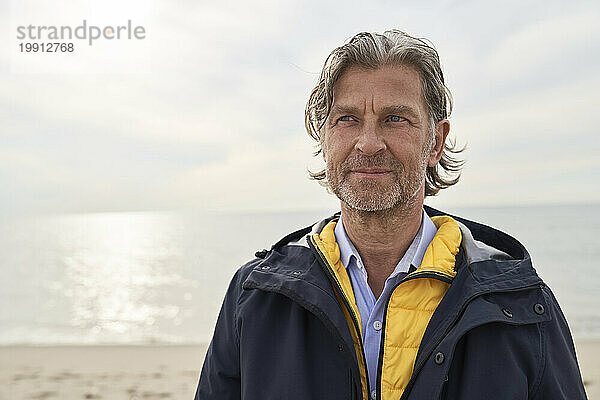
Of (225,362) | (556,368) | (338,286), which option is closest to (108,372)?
(225,362)

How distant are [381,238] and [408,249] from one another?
0.40 feet

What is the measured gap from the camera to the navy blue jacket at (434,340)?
184 centimetres

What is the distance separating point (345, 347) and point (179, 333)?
1327cm

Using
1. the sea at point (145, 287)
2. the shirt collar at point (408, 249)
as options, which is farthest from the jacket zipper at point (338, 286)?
the sea at point (145, 287)

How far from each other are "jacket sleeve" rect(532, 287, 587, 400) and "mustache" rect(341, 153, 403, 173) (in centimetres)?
69

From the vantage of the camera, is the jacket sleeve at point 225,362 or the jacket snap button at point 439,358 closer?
the jacket snap button at point 439,358

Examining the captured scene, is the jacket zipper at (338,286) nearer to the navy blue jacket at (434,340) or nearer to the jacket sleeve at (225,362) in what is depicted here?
→ the navy blue jacket at (434,340)

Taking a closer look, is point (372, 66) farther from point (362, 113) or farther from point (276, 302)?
point (276, 302)

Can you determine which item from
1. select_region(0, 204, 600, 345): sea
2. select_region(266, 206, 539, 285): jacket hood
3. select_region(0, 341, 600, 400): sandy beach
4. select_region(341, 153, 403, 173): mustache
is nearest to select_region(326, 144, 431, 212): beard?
select_region(341, 153, 403, 173): mustache

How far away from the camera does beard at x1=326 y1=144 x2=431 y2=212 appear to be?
212 centimetres

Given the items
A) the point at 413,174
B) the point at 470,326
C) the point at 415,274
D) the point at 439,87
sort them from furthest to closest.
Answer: the point at 439,87
the point at 413,174
the point at 415,274
the point at 470,326

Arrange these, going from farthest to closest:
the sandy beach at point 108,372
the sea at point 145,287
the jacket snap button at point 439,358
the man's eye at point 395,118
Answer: the sea at point 145,287 < the sandy beach at point 108,372 < the man's eye at point 395,118 < the jacket snap button at point 439,358

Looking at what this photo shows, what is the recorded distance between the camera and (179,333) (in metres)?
14.5

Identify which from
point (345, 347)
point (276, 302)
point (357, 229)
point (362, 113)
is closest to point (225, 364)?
point (276, 302)
